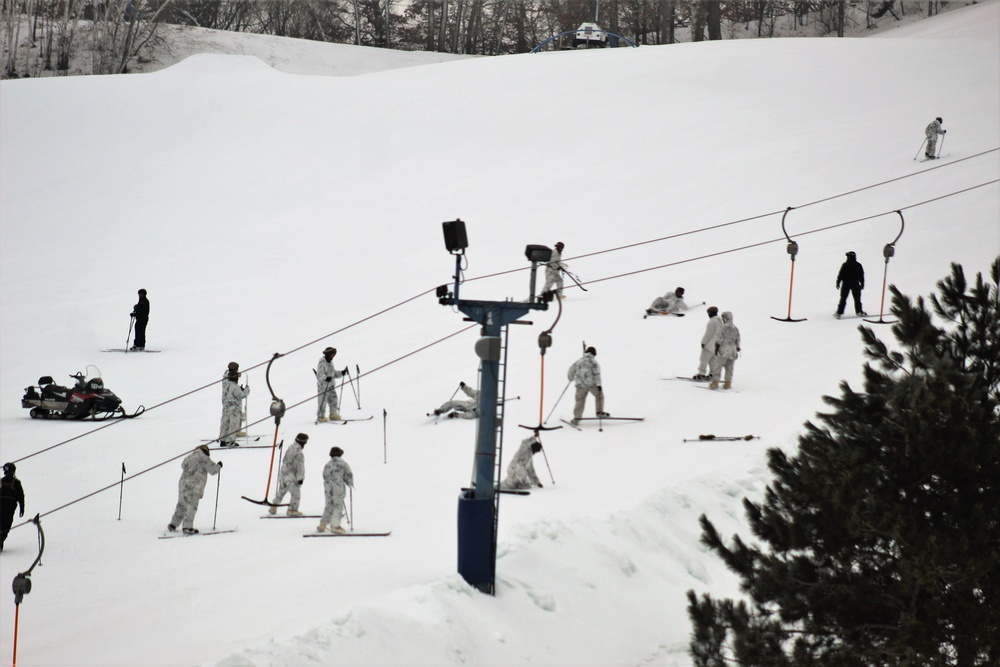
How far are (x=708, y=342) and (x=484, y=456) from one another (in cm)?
881

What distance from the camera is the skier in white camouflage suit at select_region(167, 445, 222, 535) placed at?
1339 centimetres

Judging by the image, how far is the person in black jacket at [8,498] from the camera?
43.6 feet

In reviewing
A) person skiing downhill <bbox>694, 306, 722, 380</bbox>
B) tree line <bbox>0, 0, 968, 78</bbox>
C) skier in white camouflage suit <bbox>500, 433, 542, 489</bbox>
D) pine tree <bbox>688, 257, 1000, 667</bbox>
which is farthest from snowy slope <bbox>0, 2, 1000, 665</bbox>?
tree line <bbox>0, 0, 968, 78</bbox>

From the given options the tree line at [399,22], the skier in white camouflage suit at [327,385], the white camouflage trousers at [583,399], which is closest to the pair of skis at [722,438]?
the white camouflage trousers at [583,399]

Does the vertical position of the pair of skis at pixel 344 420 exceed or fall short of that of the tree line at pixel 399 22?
it falls short

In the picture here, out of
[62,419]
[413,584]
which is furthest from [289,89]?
[413,584]

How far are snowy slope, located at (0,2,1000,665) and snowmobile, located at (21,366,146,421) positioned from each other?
0.52 meters

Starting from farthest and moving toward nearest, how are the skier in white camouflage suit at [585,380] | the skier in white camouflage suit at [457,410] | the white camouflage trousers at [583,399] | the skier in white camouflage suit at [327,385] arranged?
the skier in white camouflage suit at [327,385] < the skier in white camouflage suit at [457,410] < the white camouflage trousers at [583,399] < the skier in white camouflage suit at [585,380]

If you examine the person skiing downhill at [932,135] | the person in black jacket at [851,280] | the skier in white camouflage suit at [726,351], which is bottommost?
the skier in white camouflage suit at [726,351]

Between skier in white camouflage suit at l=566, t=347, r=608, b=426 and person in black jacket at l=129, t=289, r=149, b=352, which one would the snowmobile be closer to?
person in black jacket at l=129, t=289, r=149, b=352

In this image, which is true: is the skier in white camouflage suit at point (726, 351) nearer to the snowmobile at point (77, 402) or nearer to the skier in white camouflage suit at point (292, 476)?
the skier in white camouflage suit at point (292, 476)

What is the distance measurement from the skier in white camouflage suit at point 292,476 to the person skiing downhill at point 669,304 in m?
12.2

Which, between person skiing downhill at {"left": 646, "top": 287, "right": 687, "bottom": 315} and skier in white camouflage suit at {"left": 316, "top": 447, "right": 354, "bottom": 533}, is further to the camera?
person skiing downhill at {"left": 646, "top": 287, "right": 687, "bottom": 315}

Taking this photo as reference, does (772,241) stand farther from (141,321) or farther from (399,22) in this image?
(399,22)
